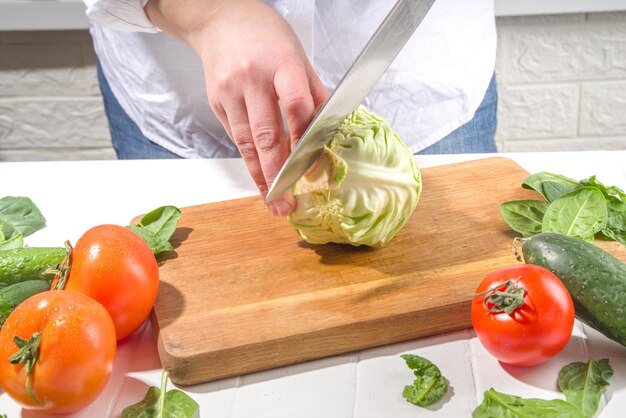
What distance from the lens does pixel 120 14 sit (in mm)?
1516

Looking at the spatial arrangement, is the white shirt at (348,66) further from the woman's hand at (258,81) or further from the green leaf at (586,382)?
the green leaf at (586,382)

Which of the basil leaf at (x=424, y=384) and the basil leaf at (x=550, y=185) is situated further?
the basil leaf at (x=550, y=185)

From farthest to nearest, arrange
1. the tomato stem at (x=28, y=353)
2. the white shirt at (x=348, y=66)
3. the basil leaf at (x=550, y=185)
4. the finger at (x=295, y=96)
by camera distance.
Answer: the white shirt at (x=348, y=66) < the basil leaf at (x=550, y=185) < the finger at (x=295, y=96) < the tomato stem at (x=28, y=353)

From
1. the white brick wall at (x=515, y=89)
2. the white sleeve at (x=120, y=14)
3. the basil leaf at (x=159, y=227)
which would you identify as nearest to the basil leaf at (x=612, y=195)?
the basil leaf at (x=159, y=227)

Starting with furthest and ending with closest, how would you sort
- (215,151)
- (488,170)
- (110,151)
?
(110,151) < (215,151) < (488,170)

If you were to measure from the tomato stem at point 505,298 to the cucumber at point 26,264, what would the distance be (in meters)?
0.64

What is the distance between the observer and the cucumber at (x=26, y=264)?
1209mm

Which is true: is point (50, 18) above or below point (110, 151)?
above

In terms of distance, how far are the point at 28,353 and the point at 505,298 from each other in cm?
61

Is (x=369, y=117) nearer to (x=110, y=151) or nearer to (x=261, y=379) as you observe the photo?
(x=261, y=379)

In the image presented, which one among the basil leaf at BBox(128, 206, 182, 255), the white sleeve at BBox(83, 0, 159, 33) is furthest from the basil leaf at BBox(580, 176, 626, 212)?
the white sleeve at BBox(83, 0, 159, 33)

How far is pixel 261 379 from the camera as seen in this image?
1.12 meters

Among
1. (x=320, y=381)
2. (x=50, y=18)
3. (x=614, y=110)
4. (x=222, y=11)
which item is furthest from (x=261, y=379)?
(x=614, y=110)

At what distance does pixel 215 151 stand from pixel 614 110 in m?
1.66
